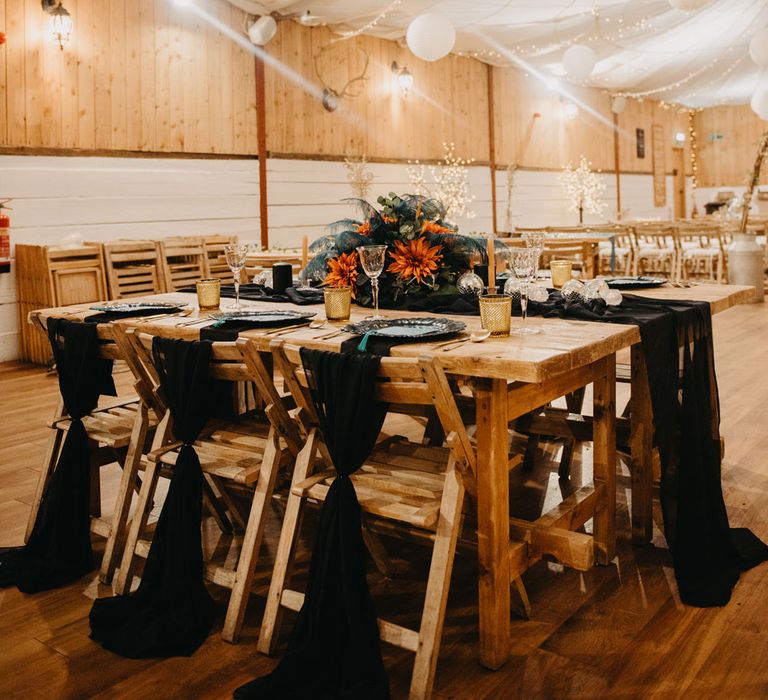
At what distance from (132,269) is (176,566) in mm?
4690

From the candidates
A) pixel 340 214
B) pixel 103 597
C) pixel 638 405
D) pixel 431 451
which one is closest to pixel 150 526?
pixel 103 597

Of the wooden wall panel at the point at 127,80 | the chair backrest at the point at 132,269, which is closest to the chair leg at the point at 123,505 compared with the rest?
the chair backrest at the point at 132,269

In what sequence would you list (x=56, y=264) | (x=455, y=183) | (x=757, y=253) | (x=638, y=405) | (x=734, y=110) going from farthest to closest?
(x=734, y=110) < (x=455, y=183) < (x=757, y=253) < (x=56, y=264) < (x=638, y=405)

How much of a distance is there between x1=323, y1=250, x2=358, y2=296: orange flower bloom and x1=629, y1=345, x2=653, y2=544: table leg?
1022 mm

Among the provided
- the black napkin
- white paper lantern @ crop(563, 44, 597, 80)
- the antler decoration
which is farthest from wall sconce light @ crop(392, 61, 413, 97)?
the black napkin

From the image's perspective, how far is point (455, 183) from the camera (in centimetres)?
1107

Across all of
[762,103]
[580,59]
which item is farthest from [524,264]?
[762,103]

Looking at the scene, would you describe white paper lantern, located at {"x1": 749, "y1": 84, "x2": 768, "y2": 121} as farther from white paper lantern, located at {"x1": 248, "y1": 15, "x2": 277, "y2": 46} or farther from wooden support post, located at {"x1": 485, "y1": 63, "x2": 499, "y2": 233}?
white paper lantern, located at {"x1": 248, "y1": 15, "x2": 277, "y2": 46}

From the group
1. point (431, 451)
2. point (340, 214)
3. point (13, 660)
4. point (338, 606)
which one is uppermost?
point (340, 214)

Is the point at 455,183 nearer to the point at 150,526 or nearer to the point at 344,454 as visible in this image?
the point at 150,526

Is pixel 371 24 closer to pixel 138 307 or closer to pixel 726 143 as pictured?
pixel 138 307

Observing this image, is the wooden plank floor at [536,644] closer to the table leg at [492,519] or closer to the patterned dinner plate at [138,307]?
the table leg at [492,519]

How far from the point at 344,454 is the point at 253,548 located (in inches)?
16.7

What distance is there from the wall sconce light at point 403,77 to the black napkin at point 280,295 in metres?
7.14
